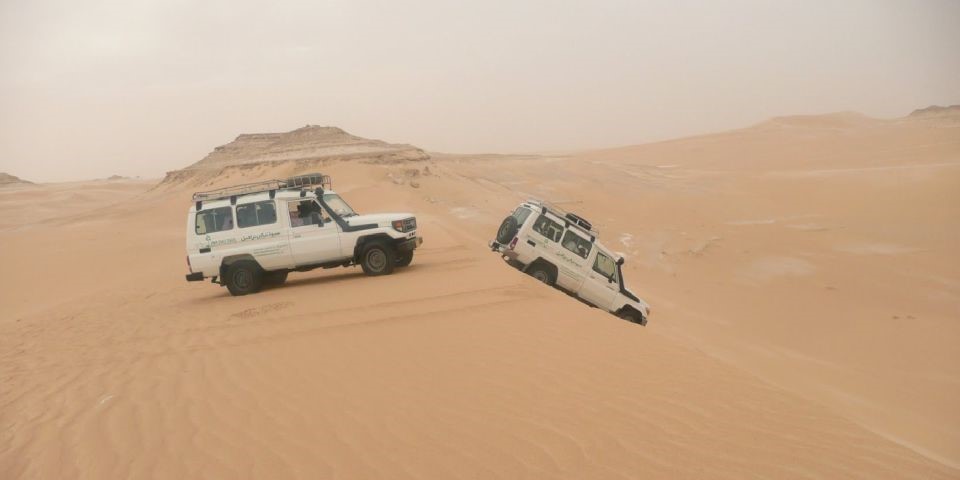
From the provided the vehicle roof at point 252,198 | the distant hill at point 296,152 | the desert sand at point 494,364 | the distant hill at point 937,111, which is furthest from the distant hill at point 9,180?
the distant hill at point 937,111

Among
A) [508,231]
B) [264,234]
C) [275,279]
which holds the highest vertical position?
[264,234]

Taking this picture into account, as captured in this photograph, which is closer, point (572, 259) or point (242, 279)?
point (242, 279)

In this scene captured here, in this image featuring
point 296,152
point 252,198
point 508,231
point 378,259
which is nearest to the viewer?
point 252,198

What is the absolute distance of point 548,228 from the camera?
41.7 ft

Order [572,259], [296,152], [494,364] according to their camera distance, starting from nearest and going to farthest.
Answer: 1. [494,364]
2. [572,259]
3. [296,152]

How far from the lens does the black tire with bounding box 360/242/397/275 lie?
40.2 ft

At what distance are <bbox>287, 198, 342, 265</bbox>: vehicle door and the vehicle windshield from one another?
290mm

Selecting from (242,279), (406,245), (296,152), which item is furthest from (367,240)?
(296,152)

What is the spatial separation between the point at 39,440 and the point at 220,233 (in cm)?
718

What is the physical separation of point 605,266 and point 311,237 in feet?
21.1

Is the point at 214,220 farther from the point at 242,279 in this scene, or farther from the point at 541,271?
the point at 541,271

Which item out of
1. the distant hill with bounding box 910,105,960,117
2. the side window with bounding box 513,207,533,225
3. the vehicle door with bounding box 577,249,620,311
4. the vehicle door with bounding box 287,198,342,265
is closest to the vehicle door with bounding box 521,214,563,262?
the side window with bounding box 513,207,533,225

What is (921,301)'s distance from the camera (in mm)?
17234

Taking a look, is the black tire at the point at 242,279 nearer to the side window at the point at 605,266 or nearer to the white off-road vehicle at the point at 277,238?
the white off-road vehicle at the point at 277,238
